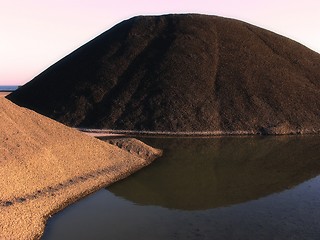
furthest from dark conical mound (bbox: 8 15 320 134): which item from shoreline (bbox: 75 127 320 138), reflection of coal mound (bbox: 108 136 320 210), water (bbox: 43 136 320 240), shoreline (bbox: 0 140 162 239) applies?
shoreline (bbox: 0 140 162 239)

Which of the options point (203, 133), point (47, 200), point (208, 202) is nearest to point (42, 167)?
point (47, 200)

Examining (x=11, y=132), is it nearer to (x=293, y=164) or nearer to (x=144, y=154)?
(x=144, y=154)

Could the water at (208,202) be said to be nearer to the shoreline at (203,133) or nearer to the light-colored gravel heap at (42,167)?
the light-colored gravel heap at (42,167)

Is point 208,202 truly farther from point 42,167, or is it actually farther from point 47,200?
point 42,167

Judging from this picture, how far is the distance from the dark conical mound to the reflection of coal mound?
1165 cm

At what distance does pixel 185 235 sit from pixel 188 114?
141 ft

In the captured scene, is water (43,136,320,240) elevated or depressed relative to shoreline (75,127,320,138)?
elevated

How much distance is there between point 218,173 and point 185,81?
37.8m

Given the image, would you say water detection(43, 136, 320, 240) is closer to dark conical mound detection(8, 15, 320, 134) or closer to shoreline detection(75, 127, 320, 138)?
shoreline detection(75, 127, 320, 138)

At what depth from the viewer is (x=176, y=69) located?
7369 centimetres

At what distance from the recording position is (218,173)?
113 feet

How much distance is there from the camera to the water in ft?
68.0

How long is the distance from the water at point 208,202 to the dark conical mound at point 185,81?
19559 mm

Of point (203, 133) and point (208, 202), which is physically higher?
point (208, 202)
